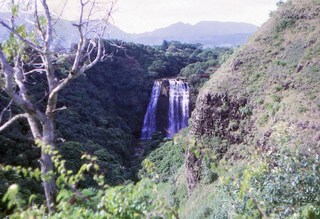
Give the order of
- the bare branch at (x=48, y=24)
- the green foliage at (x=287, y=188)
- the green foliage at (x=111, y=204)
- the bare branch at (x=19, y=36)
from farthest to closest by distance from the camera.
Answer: the green foliage at (x=287, y=188), the bare branch at (x=48, y=24), the bare branch at (x=19, y=36), the green foliage at (x=111, y=204)

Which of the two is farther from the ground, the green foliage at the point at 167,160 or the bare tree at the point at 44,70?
the bare tree at the point at 44,70

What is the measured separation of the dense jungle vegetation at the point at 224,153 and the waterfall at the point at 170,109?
10.6 ft

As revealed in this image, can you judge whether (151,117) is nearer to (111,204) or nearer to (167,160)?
(167,160)

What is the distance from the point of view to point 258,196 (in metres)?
4.75

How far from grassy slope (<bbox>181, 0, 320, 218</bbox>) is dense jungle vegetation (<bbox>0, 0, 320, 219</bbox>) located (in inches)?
2.2

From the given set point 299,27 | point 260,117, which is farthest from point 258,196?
point 299,27

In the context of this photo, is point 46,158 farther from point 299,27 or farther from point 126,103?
point 126,103

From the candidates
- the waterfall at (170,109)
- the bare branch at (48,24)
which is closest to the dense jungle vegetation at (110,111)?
the waterfall at (170,109)

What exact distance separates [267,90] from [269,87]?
0.61 feet

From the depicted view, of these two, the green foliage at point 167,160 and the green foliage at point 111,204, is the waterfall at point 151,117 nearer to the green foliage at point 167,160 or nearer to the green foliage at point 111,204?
the green foliage at point 167,160

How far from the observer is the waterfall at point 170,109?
3459 cm

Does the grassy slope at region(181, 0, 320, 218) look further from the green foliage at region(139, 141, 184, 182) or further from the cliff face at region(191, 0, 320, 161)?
the green foliage at region(139, 141, 184, 182)

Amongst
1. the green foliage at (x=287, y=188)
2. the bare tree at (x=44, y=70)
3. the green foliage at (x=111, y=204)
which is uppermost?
the bare tree at (x=44, y=70)

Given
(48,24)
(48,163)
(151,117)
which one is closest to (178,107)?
(151,117)
